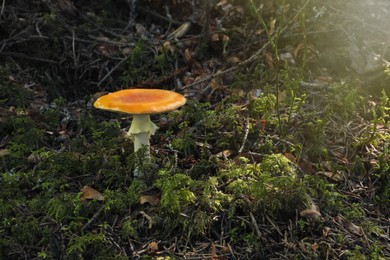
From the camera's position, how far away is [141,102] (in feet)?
10.5

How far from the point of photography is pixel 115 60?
5410 mm

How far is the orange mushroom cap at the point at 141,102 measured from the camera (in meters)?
3.12

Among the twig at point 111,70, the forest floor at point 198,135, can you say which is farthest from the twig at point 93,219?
the twig at point 111,70

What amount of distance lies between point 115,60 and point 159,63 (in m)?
0.60

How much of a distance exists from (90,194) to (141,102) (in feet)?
2.78

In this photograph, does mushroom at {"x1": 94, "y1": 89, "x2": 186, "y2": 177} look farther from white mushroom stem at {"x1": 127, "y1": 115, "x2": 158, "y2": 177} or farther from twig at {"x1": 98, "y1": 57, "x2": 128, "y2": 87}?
twig at {"x1": 98, "y1": 57, "x2": 128, "y2": 87}

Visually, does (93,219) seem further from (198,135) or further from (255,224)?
(198,135)

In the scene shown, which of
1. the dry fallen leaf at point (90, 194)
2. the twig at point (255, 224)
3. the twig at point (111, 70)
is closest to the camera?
the twig at point (255, 224)

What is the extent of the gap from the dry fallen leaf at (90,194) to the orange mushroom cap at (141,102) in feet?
2.24

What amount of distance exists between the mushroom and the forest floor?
0.18 metres

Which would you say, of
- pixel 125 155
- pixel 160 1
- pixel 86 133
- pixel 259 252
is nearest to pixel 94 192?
pixel 125 155

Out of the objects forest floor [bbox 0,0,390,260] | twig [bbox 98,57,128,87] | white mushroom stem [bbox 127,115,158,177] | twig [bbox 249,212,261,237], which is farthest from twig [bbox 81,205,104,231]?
twig [bbox 98,57,128,87]

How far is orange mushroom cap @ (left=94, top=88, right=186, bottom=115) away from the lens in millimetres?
3115

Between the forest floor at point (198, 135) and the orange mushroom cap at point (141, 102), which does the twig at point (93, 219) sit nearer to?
the forest floor at point (198, 135)
